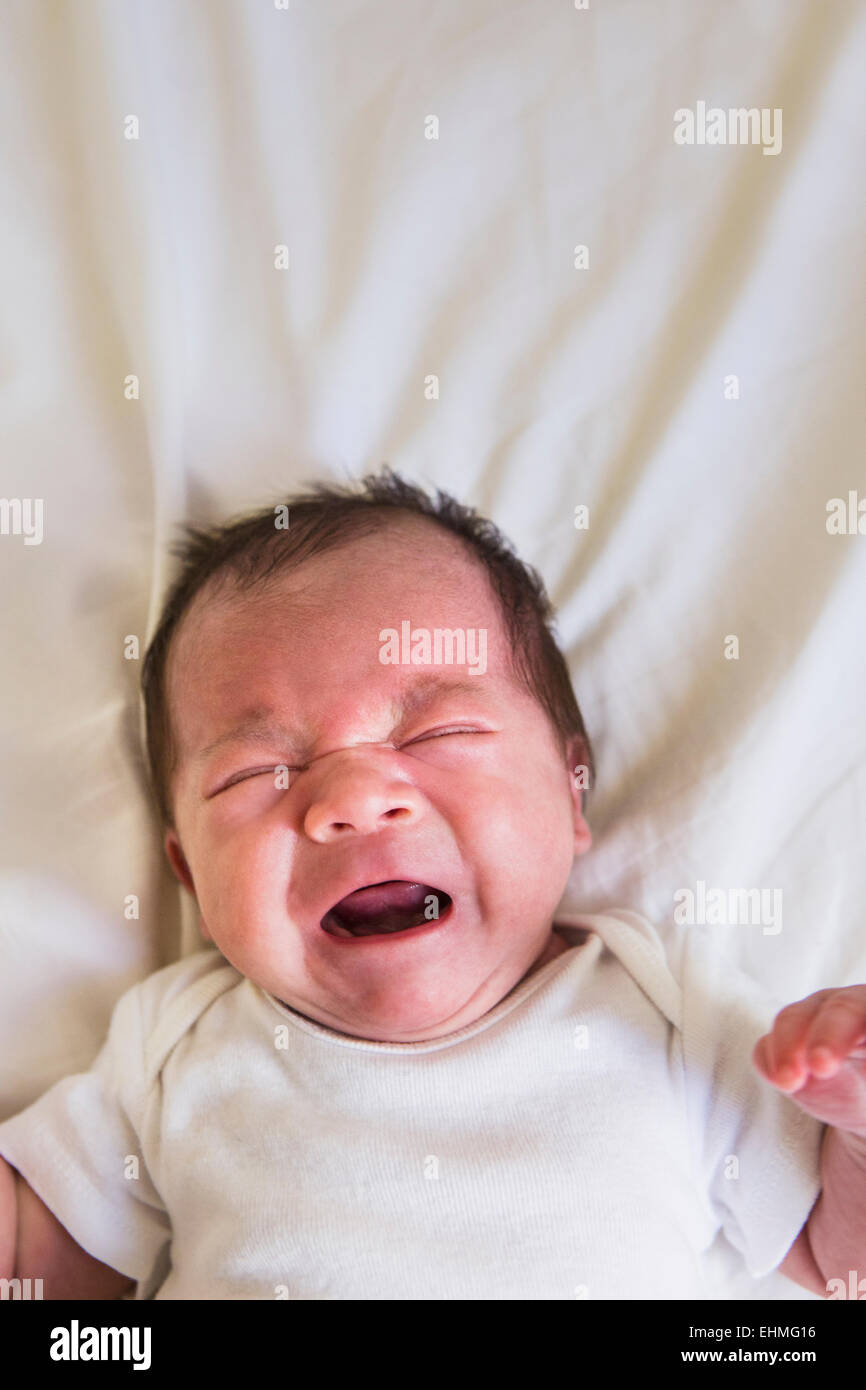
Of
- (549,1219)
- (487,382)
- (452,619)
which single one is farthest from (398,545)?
(549,1219)

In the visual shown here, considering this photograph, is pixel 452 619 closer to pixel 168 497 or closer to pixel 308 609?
pixel 308 609

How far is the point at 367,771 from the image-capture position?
1.05 metres

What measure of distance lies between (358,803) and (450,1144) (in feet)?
1.06

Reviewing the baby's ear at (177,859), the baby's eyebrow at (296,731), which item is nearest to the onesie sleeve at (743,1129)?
the baby's eyebrow at (296,731)

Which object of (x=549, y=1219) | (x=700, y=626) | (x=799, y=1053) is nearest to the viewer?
(x=799, y=1053)

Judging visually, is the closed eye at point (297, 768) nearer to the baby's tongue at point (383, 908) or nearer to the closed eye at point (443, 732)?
the closed eye at point (443, 732)

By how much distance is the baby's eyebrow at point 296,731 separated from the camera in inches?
43.4

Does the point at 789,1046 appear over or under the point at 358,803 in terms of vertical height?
under

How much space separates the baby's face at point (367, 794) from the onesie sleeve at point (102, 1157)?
0.60ft

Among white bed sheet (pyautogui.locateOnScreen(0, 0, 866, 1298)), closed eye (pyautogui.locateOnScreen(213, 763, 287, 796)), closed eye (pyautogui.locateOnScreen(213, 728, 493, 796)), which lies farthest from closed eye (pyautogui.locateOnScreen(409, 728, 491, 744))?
white bed sheet (pyautogui.locateOnScreen(0, 0, 866, 1298))

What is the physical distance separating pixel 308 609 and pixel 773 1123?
0.62 meters

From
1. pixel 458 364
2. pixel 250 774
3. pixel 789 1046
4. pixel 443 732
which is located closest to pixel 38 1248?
pixel 250 774

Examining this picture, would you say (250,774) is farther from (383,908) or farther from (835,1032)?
(835,1032)
